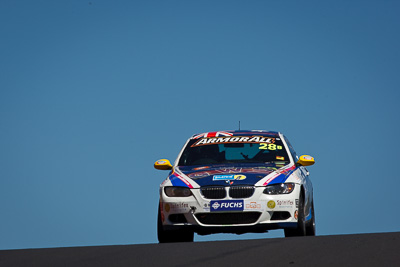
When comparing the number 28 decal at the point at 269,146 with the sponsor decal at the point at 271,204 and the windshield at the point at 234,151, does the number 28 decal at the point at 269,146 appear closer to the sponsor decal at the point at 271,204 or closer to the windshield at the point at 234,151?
the windshield at the point at 234,151

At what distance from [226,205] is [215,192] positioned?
0.73ft

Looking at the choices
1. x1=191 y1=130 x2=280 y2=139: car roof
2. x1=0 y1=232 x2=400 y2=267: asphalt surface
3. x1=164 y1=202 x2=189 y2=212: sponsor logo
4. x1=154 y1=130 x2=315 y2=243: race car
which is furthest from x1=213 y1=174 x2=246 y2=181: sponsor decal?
x1=0 y1=232 x2=400 y2=267: asphalt surface

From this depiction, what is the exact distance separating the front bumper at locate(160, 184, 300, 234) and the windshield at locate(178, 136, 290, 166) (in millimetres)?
1284

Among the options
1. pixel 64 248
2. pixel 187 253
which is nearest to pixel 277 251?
pixel 187 253

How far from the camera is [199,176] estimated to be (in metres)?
11.0

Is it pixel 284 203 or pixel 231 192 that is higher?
pixel 231 192

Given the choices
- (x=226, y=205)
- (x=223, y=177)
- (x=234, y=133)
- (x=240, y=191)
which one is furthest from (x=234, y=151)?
(x=226, y=205)

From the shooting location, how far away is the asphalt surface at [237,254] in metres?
6.44

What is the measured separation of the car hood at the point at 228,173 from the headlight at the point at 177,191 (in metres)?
0.18

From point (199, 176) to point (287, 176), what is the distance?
3.73ft

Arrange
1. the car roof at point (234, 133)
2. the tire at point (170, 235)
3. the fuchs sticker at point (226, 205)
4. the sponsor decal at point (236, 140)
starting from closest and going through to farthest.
→ 1. the fuchs sticker at point (226, 205)
2. the tire at point (170, 235)
3. the sponsor decal at point (236, 140)
4. the car roof at point (234, 133)

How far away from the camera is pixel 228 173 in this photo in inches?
430

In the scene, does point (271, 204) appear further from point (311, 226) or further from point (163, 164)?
point (163, 164)

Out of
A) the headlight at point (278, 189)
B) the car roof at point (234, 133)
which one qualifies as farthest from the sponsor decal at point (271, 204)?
the car roof at point (234, 133)
